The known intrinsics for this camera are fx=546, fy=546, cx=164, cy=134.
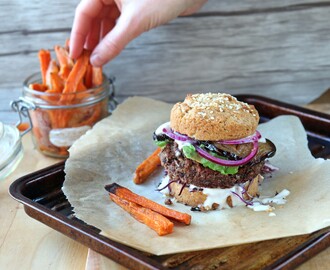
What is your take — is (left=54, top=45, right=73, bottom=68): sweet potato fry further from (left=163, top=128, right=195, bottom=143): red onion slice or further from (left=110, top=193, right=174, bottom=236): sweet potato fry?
(left=110, top=193, right=174, bottom=236): sweet potato fry

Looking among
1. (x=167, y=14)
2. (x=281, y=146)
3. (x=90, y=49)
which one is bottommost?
(x=281, y=146)

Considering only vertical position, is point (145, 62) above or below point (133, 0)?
below

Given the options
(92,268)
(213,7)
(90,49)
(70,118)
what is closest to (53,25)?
(90,49)

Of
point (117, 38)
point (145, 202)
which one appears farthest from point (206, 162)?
point (117, 38)

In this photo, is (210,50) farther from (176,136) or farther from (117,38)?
(176,136)

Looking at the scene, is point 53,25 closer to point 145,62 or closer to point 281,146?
point 145,62

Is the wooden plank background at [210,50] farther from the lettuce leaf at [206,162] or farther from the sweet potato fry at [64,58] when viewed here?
the lettuce leaf at [206,162]

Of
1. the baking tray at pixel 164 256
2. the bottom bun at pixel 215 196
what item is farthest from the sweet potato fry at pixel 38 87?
the bottom bun at pixel 215 196
